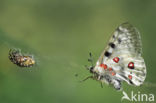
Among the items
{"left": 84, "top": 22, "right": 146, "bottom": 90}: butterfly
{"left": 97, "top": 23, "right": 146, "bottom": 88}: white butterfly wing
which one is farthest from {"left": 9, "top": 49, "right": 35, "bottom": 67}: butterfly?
{"left": 97, "top": 23, "right": 146, "bottom": 88}: white butterfly wing

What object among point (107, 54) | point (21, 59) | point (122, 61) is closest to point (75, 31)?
point (122, 61)

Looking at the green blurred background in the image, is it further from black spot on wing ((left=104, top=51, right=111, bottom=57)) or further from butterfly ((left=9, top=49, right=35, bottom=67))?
butterfly ((left=9, top=49, right=35, bottom=67))

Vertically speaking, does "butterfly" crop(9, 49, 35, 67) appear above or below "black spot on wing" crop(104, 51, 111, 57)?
below

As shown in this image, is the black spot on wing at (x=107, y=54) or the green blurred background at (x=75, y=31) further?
the green blurred background at (x=75, y=31)

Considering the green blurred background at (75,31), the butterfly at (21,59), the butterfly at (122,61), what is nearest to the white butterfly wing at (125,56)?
the butterfly at (122,61)

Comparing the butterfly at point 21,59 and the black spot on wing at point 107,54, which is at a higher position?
the black spot on wing at point 107,54

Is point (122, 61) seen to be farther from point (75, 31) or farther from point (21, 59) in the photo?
point (75, 31)

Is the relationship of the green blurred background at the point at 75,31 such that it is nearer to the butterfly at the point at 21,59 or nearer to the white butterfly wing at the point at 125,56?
the white butterfly wing at the point at 125,56
